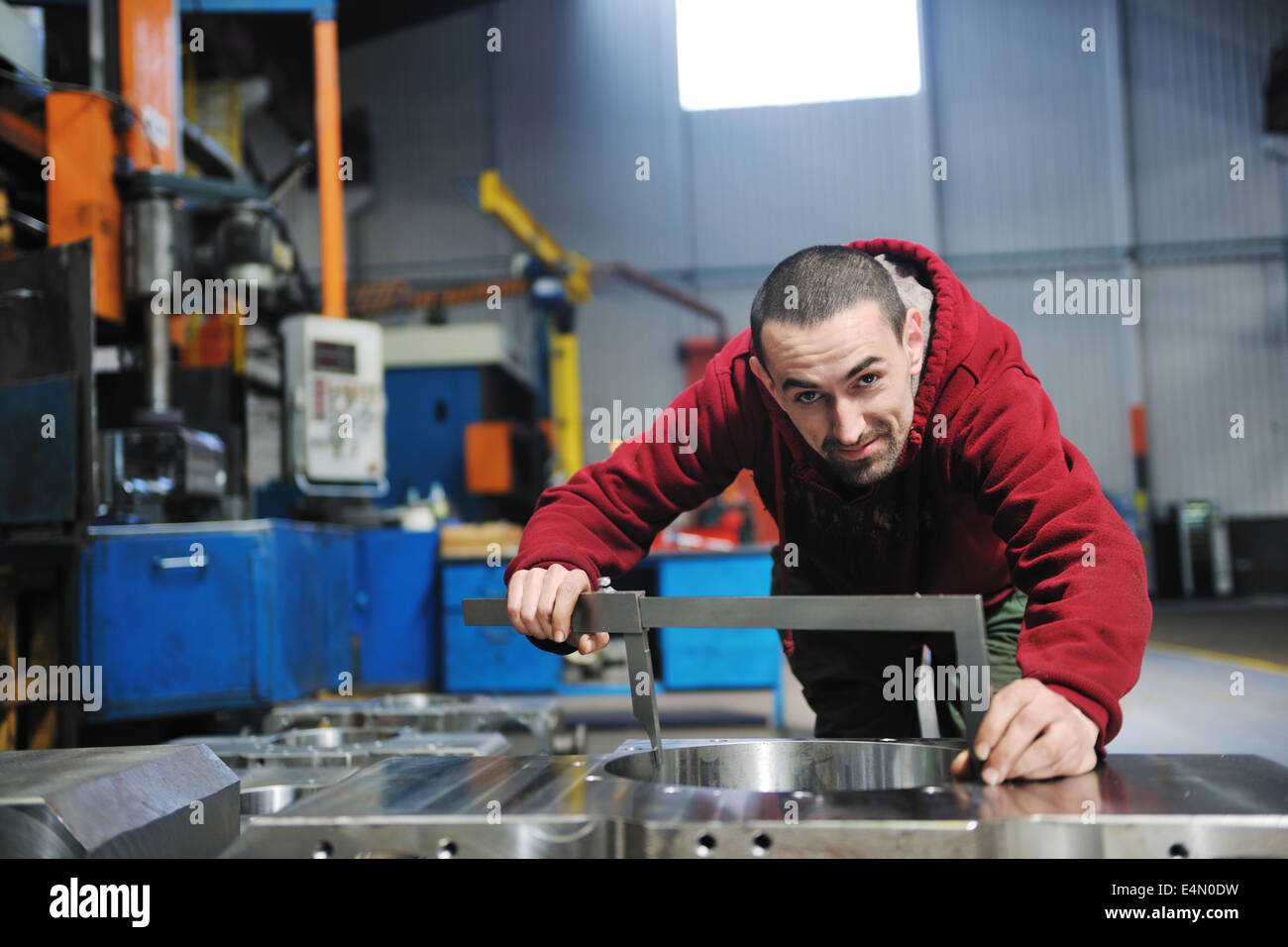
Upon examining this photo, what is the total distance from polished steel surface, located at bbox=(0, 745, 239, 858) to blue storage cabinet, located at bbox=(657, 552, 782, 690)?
10.7 ft

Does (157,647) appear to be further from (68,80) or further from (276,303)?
(68,80)

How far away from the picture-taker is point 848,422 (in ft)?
3.91

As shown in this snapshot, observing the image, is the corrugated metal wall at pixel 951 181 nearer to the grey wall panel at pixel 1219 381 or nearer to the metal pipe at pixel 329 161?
the grey wall panel at pixel 1219 381

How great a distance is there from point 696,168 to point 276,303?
6371mm

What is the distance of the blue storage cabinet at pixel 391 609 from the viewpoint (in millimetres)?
4465

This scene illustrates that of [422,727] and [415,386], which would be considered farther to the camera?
[415,386]

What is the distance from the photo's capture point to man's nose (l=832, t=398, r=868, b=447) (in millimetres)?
1186

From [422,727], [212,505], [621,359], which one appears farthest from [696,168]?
[422,727]

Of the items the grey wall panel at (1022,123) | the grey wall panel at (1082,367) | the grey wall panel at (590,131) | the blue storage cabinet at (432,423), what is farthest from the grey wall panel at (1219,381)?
the blue storage cabinet at (432,423)

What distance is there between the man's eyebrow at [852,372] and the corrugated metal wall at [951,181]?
886 cm

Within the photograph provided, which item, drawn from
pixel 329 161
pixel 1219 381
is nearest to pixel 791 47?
pixel 329 161

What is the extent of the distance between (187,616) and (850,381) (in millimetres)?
2642

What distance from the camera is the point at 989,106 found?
1009 centimetres

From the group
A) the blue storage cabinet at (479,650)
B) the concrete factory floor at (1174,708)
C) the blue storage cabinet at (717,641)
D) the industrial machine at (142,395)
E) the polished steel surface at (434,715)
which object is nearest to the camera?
the polished steel surface at (434,715)
